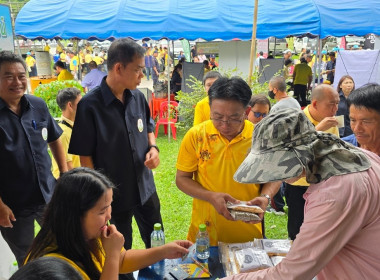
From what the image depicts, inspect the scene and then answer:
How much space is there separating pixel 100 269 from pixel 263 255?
83 centimetres

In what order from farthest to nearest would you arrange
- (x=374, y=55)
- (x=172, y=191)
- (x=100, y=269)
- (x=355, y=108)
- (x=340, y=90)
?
(x=374, y=55)
(x=340, y=90)
(x=172, y=191)
(x=355, y=108)
(x=100, y=269)

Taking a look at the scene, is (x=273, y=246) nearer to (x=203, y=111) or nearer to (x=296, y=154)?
(x=296, y=154)

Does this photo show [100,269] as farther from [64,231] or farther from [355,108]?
[355,108]

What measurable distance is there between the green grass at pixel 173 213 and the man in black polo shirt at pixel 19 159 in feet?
4.99

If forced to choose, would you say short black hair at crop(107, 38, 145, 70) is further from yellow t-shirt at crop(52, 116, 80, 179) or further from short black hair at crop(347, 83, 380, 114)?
short black hair at crop(347, 83, 380, 114)

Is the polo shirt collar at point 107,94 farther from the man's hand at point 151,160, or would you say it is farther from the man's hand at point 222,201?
the man's hand at point 222,201

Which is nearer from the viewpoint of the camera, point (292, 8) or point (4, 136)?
point (4, 136)

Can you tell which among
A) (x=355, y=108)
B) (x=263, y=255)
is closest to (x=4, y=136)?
(x=263, y=255)

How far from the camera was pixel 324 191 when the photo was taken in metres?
1.10

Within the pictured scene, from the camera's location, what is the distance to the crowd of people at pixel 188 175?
3.63 ft

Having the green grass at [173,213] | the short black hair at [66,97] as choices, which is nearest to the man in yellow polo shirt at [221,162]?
the green grass at [173,213]

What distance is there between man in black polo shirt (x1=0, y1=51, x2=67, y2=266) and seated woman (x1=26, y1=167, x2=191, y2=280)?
1106 millimetres

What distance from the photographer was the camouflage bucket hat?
1.10 metres

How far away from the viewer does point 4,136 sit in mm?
2391
